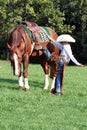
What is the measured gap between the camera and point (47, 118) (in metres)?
8.00

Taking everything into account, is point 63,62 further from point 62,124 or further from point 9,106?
point 62,124

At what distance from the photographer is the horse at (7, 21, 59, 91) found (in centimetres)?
1098

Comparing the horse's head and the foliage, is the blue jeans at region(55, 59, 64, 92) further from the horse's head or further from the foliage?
the foliage

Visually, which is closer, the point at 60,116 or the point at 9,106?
the point at 60,116

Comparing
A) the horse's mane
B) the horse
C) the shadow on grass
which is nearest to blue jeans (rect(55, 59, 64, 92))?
the horse

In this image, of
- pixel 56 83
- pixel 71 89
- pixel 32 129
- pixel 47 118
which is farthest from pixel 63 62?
pixel 32 129

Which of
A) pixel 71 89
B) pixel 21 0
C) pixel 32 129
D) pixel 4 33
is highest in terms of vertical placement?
pixel 32 129

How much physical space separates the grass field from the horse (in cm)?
65

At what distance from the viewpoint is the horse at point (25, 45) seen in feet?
36.0

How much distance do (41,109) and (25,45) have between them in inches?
123

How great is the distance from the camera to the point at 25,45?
11.6 meters

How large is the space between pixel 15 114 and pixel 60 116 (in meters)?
0.92

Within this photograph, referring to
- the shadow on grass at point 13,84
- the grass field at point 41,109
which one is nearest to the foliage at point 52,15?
the shadow on grass at point 13,84

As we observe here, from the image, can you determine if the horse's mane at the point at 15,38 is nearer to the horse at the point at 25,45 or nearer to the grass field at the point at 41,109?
the horse at the point at 25,45
